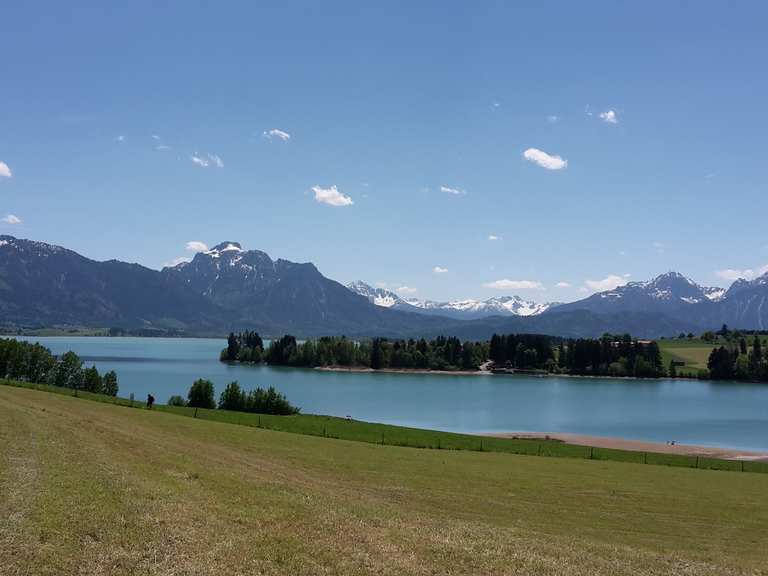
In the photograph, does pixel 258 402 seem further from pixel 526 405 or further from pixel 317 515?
pixel 526 405

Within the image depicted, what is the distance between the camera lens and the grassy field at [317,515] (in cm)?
1343

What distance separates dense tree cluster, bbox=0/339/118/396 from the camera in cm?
10112

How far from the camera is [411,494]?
90.7ft

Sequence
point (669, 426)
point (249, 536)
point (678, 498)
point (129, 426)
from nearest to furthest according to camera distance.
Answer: point (249, 536) < point (678, 498) < point (129, 426) < point (669, 426)

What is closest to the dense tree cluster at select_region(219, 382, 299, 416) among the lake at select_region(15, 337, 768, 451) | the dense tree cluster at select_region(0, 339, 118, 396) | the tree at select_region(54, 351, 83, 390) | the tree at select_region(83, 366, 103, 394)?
the lake at select_region(15, 337, 768, 451)

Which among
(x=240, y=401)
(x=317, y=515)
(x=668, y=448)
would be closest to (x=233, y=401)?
(x=240, y=401)

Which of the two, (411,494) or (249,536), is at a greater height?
(249,536)

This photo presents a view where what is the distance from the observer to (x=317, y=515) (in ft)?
57.1

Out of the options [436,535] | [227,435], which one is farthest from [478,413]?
[436,535]

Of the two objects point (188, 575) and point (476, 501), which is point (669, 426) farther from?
point (188, 575)

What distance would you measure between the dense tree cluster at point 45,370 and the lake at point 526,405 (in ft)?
58.4

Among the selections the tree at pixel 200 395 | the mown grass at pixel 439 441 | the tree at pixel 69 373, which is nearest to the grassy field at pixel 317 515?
the mown grass at pixel 439 441

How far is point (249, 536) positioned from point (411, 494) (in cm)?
1397

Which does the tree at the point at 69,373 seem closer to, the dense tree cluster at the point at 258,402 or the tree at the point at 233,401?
the tree at the point at 233,401
